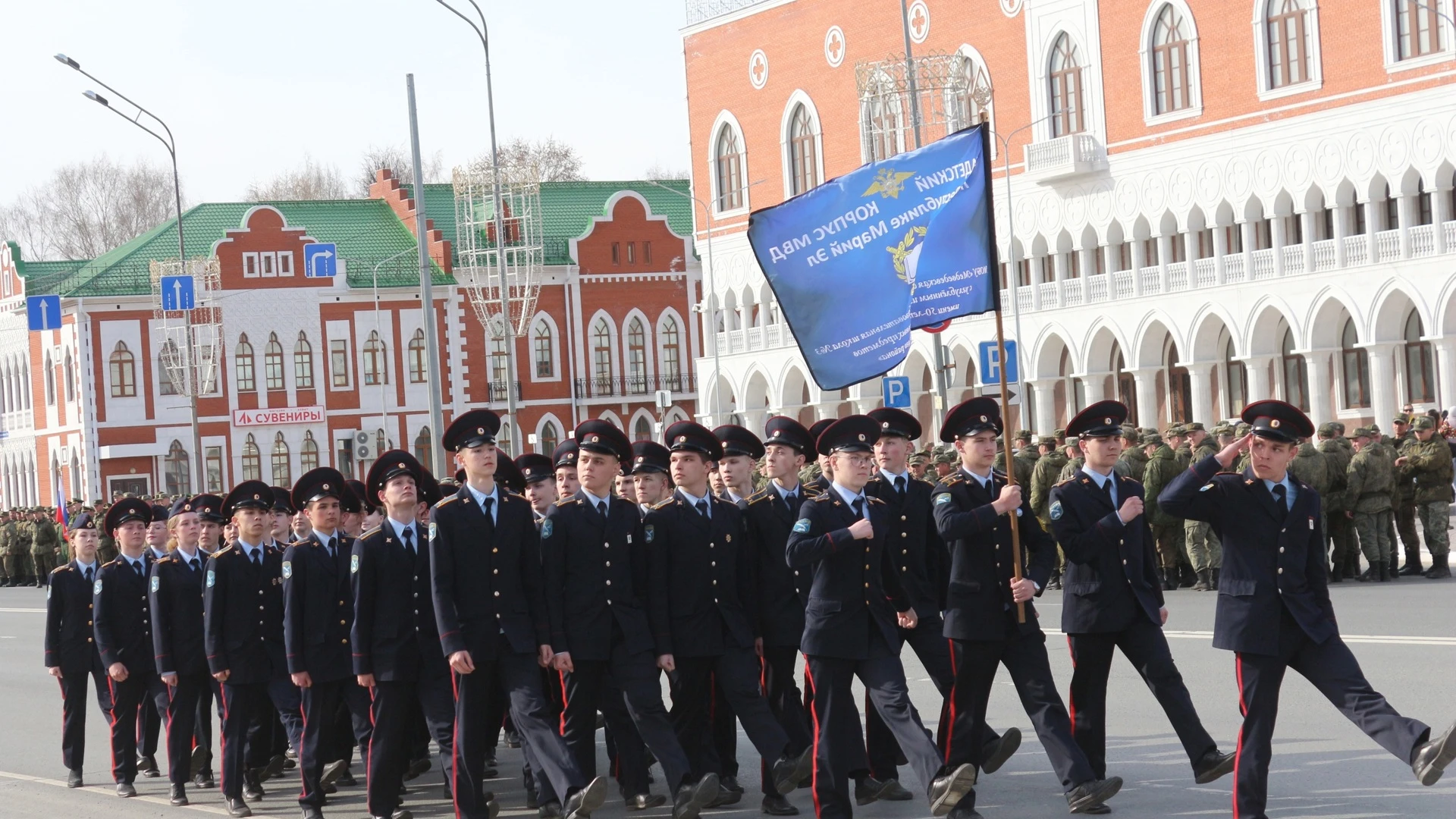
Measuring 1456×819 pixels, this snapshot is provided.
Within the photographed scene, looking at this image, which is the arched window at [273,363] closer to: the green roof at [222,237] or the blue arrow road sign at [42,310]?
the green roof at [222,237]

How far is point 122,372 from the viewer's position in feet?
223

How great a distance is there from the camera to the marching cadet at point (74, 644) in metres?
12.8

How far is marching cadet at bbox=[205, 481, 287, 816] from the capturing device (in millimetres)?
11156

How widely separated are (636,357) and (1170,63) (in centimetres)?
2799

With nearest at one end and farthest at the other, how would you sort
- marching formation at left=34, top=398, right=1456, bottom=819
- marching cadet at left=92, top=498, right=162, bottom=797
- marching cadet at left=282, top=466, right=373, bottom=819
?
marching formation at left=34, top=398, right=1456, bottom=819 → marching cadet at left=282, top=466, right=373, bottom=819 → marching cadet at left=92, top=498, right=162, bottom=797

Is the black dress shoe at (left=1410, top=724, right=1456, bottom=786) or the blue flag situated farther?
the blue flag

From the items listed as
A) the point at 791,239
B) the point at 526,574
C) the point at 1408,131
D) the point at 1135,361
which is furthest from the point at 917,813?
the point at 1135,361

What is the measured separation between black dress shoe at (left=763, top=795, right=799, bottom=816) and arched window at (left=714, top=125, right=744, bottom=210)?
181 feet

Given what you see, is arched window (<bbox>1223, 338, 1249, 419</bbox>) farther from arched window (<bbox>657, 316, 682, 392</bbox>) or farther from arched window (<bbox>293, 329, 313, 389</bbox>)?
arched window (<bbox>293, 329, 313, 389</bbox>)

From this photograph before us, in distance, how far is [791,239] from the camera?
12227 millimetres

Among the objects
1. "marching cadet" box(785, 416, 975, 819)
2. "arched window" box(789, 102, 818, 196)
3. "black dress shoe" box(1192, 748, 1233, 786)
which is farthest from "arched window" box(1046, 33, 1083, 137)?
"black dress shoe" box(1192, 748, 1233, 786)

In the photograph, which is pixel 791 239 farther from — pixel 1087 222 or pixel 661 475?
pixel 1087 222

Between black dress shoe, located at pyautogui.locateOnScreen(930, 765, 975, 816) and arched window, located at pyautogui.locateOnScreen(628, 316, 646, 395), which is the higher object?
arched window, located at pyautogui.locateOnScreen(628, 316, 646, 395)

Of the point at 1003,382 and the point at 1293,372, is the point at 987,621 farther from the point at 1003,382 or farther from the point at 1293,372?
the point at 1293,372
